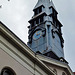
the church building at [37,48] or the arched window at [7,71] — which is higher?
the church building at [37,48]

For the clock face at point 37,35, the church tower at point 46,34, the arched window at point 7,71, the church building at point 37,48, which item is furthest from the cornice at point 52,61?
the clock face at point 37,35

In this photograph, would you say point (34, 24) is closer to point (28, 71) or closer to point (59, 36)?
point (59, 36)

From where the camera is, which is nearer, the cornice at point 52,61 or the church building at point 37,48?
the church building at point 37,48

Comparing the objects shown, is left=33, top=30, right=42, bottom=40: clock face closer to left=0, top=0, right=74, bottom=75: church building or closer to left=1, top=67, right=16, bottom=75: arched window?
left=0, top=0, right=74, bottom=75: church building

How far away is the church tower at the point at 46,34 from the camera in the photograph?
43.9 metres

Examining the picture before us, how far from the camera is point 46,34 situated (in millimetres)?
45906

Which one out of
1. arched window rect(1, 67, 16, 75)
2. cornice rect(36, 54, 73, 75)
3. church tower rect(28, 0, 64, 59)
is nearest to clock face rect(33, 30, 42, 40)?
church tower rect(28, 0, 64, 59)

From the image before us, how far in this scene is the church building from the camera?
63.6 feet

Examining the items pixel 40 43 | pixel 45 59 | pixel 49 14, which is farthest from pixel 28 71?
pixel 49 14

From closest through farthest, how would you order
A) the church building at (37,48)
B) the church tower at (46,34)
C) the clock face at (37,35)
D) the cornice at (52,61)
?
the church building at (37,48) < the cornice at (52,61) < the church tower at (46,34) < the clock face at (37,35)

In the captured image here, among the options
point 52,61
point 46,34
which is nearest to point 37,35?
point 46,34

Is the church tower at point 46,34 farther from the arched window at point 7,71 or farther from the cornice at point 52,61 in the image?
the arched window at point 7,71

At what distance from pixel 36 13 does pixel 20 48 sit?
112 ft

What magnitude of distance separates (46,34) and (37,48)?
3512mm
